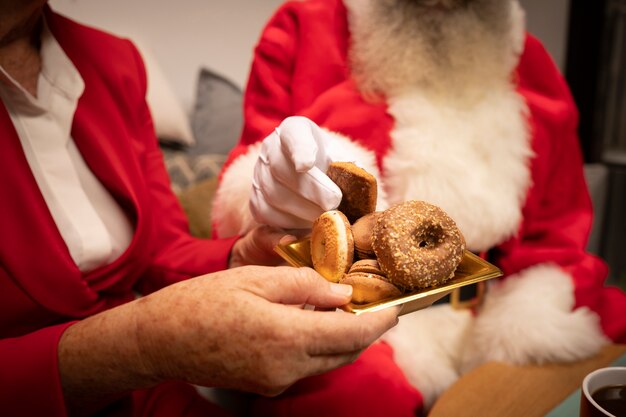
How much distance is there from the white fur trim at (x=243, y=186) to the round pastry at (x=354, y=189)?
0.38 feet

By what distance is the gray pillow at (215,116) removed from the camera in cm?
191

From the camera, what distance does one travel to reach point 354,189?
62cm

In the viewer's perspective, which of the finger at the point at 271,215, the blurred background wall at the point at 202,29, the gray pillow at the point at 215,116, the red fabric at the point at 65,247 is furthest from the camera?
the gray pillow at the point at 215,116

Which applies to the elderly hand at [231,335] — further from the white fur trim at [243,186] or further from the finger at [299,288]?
the white fur trim at [243,186]

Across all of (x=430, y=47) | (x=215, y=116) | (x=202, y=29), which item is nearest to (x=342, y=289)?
(x=430, y=47)

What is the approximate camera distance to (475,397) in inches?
26.9

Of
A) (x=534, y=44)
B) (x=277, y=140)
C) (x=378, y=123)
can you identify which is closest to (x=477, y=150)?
(x=378, y=123)

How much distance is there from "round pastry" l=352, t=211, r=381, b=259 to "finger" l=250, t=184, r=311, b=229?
109mm

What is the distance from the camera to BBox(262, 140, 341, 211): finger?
0.61 metres

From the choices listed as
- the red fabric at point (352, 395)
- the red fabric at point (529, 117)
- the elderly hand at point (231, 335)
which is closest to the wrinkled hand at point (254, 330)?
the elderly hand at point (231, 335)

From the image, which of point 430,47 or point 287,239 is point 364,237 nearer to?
point 287,239

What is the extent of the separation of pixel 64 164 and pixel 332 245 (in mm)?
451

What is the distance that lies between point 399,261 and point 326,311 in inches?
3.7

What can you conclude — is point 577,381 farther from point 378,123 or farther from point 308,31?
point 308,31
